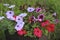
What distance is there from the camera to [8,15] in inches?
114

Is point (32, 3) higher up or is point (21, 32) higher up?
point (32, 3)

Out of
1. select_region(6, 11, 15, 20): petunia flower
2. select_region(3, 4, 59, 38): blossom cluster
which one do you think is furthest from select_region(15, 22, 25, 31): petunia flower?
select_region(6, 11, 15, 20): petunia flower

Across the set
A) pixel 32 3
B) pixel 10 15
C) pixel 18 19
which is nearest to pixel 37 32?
pixel 18 19

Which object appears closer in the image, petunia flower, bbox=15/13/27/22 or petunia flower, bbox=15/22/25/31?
petunia flower, bbox=15/22/25/31

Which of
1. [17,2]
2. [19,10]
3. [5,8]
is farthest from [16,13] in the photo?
[17,2]

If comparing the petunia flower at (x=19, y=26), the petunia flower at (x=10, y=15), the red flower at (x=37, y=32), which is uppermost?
the petunia flower at (x=10, y=15)

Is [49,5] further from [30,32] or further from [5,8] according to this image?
[30,32]

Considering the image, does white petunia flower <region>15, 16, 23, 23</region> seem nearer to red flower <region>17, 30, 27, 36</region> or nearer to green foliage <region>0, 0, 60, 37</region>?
green foliage <region>0, 0, 60, 37</region>

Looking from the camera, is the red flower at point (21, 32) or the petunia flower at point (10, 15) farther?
the petunia flower at point (10, 15)

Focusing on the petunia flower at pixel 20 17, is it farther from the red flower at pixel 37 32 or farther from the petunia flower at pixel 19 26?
the red flower at pixel 37 32

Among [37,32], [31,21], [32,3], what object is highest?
[32,3]

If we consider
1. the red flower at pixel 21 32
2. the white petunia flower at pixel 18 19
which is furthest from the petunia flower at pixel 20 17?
the red flower at pixel 21 32

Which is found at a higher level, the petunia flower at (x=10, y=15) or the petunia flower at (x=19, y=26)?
the petunia flower at (x=10, y=15)

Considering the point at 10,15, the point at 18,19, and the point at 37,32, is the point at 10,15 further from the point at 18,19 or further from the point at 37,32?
the point at 37,32
